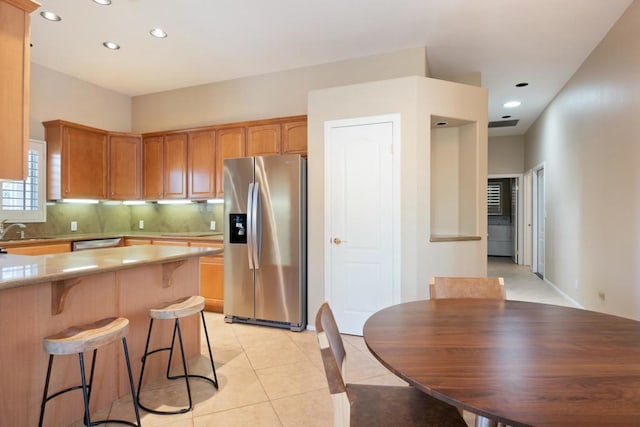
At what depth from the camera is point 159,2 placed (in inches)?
120

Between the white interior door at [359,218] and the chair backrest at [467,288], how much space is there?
1.39 metres

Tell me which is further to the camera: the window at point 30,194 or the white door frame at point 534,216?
the white door frame at point 534,216

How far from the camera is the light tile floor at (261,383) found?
212cm

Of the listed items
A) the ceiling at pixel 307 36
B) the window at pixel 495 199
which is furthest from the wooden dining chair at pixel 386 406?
the window at pixel 495 199

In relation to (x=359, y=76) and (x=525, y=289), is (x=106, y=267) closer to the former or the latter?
(x=359, y=76)

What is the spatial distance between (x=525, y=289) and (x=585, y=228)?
171 cm

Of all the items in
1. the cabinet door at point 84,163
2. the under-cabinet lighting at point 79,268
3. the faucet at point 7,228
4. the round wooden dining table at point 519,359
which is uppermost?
the cabinet door at point 84,163

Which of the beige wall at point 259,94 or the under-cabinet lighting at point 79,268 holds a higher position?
the beige wall at point 259,94

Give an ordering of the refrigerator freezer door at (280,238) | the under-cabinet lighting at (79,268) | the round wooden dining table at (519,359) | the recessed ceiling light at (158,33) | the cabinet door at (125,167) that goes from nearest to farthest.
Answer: the round wooden dining table at (519,359), the under-cabinet lighting at (79,268), the recessed ceiling light at (158,33), the refrigerator freezer door at (280,238), the cabinet door at (125,167)

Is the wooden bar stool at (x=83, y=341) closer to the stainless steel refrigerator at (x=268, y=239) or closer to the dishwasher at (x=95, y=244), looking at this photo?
the stainless steel refrigerator at (x=268, y=239)

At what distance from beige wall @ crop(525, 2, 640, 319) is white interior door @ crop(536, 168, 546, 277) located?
1102mm

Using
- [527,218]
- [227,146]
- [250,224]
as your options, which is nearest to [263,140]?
[227,146]

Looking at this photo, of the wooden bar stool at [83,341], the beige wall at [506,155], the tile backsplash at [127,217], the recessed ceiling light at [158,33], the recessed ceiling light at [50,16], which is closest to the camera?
the wooden bar stool at [83,341]

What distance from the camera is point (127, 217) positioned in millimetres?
5469
